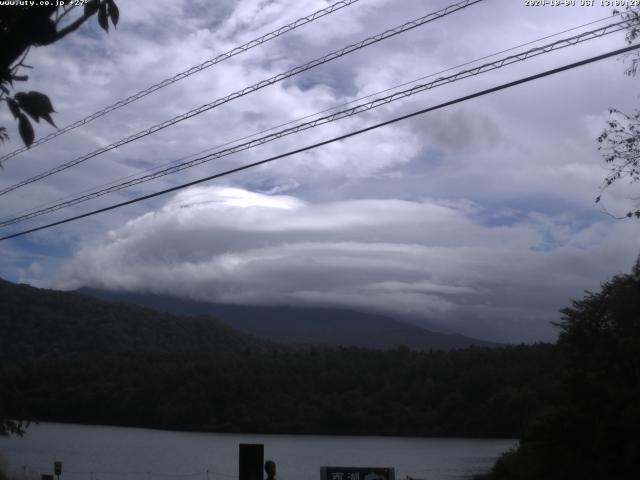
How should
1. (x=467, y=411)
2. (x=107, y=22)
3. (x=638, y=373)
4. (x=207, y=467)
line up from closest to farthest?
1. (x=107, y=22)
2. (x=638, y=373)
3. (x=207, y=467)
4. (x=467, y=411)

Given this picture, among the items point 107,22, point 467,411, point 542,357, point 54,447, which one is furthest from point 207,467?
point 107,22

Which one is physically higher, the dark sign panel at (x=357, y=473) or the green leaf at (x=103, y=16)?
the green leaf at (x=103, y=16)

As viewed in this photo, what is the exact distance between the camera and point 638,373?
20469 mm

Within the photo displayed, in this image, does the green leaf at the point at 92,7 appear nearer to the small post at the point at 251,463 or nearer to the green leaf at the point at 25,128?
the green leaf at the point at 25,128

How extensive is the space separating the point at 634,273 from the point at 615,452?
251 inches

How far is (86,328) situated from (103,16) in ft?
312

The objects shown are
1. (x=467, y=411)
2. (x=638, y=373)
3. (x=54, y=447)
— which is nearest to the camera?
(x=638, y=373)

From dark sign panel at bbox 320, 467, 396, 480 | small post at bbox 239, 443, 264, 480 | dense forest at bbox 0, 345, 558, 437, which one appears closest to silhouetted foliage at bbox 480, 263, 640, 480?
dark sign panel at bbox 320, 467, 396, 480

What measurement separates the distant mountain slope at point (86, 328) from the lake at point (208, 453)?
9212 mm

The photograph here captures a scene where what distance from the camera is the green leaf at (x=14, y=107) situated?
4.48 metres

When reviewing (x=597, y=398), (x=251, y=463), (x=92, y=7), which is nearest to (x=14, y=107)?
(x=92, y=7)

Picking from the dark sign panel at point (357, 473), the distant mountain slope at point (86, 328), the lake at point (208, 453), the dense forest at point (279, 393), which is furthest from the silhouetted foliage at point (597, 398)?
the distant mountain slope at point (86, 328)

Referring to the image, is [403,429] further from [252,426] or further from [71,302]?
[71,302]

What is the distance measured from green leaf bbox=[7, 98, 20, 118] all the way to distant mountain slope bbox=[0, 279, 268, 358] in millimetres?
68731
